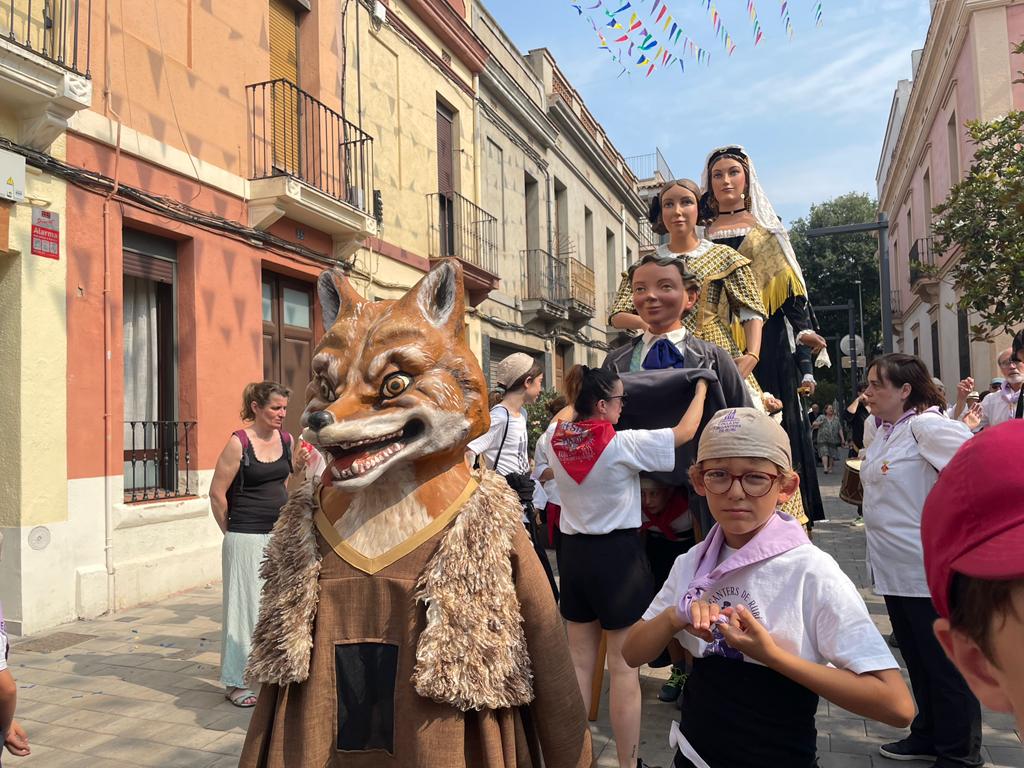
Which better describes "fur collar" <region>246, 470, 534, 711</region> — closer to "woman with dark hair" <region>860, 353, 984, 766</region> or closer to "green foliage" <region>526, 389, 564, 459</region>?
"woman with dark hair" <region>860, 353, 984, 766</region>

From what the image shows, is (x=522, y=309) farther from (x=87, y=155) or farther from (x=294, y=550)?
(x=294, y=550)

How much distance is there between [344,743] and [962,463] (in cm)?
163

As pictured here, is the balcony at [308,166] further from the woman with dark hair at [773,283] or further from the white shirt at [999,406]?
the white shirt at [999,406]

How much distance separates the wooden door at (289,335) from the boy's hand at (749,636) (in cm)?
773

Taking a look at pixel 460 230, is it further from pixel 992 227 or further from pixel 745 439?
pixel 745 439

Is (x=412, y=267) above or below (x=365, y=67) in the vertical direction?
below

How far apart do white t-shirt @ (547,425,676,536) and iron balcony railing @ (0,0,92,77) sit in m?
5.39

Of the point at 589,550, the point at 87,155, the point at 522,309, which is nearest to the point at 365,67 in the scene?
the point at 87,155

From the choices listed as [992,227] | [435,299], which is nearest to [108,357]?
[435,299]

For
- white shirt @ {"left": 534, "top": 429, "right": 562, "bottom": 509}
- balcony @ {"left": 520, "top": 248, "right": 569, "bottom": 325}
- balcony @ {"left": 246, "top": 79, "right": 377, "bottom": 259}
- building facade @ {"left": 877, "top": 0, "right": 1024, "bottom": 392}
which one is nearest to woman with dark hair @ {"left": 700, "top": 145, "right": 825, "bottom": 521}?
white shirt @ {"left": 534, "top": 429, "right": 562, "bottom": 509}

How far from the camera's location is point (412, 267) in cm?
1118

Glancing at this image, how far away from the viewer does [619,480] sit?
3057 millimetres

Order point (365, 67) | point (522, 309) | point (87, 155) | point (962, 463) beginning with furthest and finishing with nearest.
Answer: point (522, 309)
point (365, 67)
point (87, 155)
point (962, 463)

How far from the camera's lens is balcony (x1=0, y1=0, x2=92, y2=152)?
5.47 meters
